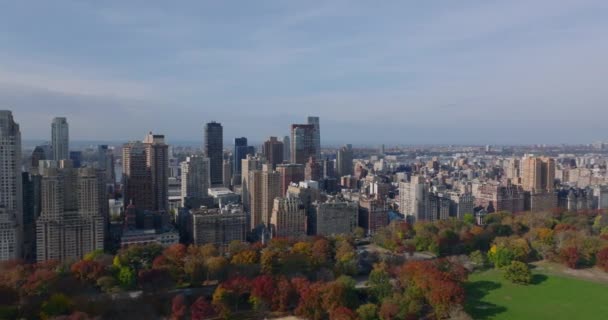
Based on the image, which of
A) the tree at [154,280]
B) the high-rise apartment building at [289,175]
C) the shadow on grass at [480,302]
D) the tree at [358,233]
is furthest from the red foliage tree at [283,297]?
the high-rise apartment building at [289,175]

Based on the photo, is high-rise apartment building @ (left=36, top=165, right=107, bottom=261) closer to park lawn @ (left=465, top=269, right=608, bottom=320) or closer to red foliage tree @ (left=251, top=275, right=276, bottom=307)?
red foliage tree @ (left=251, top=275, right=276, bottom=307)

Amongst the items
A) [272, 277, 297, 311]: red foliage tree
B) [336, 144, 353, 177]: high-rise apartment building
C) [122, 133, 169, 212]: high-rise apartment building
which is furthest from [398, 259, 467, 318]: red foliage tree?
[336, 144, 353, 177]: high-rise apartment building

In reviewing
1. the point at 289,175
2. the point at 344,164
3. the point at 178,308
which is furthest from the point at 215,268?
the point at 344,164

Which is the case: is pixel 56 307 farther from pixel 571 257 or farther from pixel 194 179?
pixel 194 179

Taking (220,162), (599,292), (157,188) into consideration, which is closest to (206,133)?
(220,162)

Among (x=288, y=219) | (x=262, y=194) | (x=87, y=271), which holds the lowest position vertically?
(x=87, y=271)

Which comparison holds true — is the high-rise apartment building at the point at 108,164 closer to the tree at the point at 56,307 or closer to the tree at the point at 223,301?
the tree at the point at 56,307

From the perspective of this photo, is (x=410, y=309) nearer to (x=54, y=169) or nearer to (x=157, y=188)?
(x=54, y=169)
